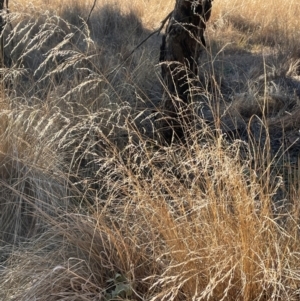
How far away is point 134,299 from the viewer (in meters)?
2.75

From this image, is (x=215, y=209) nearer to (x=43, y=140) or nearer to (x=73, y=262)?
(x=73, y=262)

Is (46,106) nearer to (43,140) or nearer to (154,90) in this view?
(43,140)

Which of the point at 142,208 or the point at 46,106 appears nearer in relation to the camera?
the point at 142,208

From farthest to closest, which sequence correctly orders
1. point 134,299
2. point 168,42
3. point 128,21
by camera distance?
point 128,21 < point 168,42 < point 134,299

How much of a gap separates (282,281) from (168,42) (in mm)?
2200

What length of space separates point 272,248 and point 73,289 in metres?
0.89

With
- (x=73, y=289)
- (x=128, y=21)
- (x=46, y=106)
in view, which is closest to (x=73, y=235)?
(x=73, y=289)

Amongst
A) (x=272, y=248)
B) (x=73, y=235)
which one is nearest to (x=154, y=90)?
(x=73, y=235)

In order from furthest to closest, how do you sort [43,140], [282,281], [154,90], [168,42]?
[154,90] → [168,42] → [43,140] → [282,281]

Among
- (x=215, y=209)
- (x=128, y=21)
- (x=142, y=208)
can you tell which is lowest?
(x=128, y=21)

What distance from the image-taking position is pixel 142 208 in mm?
2877

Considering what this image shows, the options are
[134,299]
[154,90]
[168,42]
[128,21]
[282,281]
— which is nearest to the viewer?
[282,281]

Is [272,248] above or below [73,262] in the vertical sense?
above

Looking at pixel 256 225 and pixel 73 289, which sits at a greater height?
pixel 256 225
